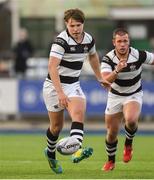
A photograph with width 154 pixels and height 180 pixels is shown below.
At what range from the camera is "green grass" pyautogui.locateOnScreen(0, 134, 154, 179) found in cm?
1359

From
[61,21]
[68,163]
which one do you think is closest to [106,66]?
[68,163]

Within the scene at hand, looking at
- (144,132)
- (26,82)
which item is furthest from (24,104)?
(144,132)

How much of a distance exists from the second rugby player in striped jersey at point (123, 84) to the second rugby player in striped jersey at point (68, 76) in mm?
299

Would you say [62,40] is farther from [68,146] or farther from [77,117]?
[68,146]

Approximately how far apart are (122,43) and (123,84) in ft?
2.33

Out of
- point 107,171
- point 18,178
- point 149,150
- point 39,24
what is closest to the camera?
point 18,178

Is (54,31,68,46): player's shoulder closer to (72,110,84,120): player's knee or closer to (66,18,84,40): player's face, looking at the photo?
(66,18,84,40): player's face

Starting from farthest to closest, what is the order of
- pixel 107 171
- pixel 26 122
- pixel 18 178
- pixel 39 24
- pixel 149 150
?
pixel 39 24 → pixel 26 122 → pixel 149 150 → pixel 107 171 → pixel 18 178

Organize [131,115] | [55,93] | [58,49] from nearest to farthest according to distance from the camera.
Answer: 1. [58,49]
2. [55,93]
3. [131,115]

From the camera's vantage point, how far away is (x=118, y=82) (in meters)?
14.5

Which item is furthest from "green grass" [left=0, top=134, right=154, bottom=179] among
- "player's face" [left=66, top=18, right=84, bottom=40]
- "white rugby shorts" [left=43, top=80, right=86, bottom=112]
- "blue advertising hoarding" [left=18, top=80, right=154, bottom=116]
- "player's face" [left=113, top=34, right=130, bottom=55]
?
"blue advertising hoarding" [left=18, top=80, right=154, bottom=116]

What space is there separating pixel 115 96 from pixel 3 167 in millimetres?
2018

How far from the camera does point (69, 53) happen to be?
13484 millimetres

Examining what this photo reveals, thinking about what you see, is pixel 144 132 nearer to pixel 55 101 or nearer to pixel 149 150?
pixel 149 150
